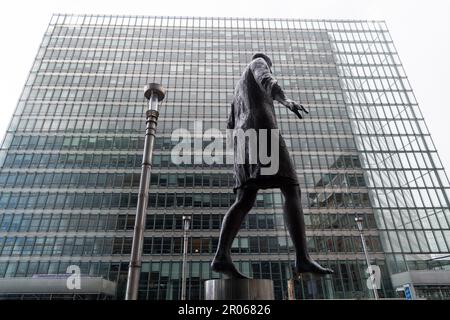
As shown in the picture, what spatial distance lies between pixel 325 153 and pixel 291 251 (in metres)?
14.8

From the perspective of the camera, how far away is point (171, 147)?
1596 inches

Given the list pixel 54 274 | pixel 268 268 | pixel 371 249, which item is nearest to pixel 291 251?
pixel 268 268

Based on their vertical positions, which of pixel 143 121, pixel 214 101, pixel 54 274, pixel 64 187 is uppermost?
pixel 214 101

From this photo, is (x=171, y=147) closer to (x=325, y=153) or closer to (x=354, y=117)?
(x=325, y=153)

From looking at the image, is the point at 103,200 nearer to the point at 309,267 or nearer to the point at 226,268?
the point at 226,268

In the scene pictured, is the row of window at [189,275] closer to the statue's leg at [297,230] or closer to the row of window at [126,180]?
the row of window at [126,180]

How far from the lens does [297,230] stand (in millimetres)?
3244

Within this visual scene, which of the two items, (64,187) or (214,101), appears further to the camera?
(214,101)

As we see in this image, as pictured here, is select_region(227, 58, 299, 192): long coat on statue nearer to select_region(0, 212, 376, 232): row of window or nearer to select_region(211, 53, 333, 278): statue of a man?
select_region(211, 53, 333, 278): statue of a man

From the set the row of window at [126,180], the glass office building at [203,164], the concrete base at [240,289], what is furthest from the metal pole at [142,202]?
the row of window at [126,180]

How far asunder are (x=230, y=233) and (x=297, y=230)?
32.4 inches
